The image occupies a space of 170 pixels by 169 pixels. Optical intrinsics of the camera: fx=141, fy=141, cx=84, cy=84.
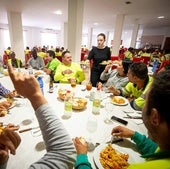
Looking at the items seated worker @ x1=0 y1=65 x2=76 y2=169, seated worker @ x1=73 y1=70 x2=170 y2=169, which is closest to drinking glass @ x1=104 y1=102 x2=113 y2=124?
seated worker @ x1=73 y1=70 x2=170 y2=169

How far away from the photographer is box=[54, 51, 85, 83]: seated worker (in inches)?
105

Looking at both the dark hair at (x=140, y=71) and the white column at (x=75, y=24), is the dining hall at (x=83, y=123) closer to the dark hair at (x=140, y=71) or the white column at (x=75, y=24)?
the dark hair at (x=140, y=71)

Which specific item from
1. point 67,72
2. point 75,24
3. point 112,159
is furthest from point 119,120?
point 75,24

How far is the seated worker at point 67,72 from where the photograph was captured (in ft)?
8.75

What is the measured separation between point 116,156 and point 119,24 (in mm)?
6565

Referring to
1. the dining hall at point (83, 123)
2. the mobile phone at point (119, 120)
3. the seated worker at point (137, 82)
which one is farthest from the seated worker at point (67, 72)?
the mobile phone at point (119, 120)

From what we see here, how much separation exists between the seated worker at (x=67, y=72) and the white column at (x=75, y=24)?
1.18m

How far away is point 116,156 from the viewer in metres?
0.88

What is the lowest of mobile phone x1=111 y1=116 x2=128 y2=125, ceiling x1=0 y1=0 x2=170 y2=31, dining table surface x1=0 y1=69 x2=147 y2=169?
dining table surface x1=0 y1=69 x2=147 y2=169

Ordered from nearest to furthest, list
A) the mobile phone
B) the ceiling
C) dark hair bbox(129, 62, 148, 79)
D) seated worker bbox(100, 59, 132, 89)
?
the mobile phone
dark hair bbox(129, 62, 148, 79)
seated worker bbox(100, 59, 132, 89)
the ceiling

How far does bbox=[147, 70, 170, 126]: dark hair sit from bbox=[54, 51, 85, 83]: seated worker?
206 cm

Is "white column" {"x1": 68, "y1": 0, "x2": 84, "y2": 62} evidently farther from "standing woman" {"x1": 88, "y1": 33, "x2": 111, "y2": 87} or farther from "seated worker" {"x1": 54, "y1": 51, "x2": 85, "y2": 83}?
"seated worker" {"x1": 54, "y1": 51, "x2": 85, "y2": 83}

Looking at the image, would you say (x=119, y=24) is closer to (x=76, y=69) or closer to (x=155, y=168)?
(x=76, y=69)

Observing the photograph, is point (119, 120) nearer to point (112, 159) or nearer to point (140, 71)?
point (112, 159)
